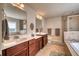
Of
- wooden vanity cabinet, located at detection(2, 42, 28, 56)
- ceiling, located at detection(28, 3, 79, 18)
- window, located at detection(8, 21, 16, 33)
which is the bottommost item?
wooden vanity cabinet, located at detection(2, 42, 28, 56)

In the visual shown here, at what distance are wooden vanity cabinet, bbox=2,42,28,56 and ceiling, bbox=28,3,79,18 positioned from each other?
0.90m

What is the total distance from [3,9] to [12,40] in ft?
2.51

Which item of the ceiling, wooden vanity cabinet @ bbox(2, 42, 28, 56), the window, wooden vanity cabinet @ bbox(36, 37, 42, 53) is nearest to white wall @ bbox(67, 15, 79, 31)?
the ceiling

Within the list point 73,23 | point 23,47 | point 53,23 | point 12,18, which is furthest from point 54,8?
point 23,47

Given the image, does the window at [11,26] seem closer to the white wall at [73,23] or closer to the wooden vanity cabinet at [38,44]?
the wooden vanity cabinet at [38,44]

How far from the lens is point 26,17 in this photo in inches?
114

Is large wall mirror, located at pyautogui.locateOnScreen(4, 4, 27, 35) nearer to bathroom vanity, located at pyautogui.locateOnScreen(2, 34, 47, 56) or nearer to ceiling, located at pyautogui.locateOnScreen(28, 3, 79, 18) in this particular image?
bathroom vanity, located at pyautogui.locateOnScreen(2, 34, 47, 56)

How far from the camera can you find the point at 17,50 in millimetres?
2164

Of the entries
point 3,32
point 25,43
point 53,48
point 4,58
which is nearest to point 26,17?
point 25,43

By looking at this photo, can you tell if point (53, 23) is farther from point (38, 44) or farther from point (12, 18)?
point (12, 18)

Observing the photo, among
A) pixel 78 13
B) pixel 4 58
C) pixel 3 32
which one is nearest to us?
pixel 4 58

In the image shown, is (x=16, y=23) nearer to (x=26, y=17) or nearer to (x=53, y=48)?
(x=26, y=17)

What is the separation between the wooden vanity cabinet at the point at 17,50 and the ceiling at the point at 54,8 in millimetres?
897

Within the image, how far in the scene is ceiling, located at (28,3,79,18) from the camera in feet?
6.94
